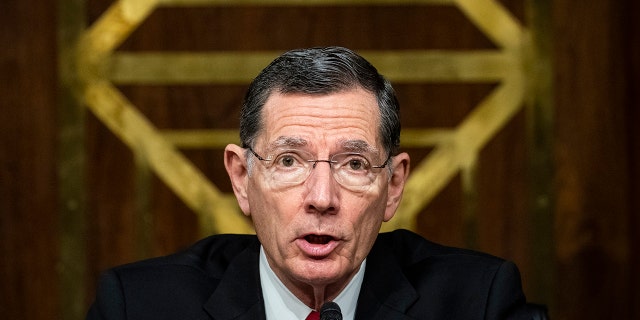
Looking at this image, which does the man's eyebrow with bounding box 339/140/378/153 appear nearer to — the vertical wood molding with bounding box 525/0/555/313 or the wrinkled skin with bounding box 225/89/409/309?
the wrinkled skin with bounding box 225/89/409/309

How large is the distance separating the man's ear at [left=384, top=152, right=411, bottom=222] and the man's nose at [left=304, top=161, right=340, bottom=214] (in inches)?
7.7

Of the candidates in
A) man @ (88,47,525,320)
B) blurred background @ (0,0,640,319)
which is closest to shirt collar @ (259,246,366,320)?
man @ (88,47,525,320)

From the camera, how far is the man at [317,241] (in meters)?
2.05

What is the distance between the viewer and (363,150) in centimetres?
209

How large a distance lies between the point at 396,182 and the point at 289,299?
1.06 ft

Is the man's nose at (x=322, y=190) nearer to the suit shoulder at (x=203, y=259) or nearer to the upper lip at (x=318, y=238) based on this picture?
the upper lip at (x=318, y=238)


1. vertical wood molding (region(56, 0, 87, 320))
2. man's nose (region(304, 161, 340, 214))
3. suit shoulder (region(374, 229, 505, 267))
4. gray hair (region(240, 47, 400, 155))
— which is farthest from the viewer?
vertical wood molding (region(56, 0, 87, 320))

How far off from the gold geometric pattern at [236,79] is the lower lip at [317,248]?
1.57 meters

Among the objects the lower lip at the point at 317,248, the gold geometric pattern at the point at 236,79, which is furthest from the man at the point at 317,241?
the gold geometric pattern at the point at 236,79

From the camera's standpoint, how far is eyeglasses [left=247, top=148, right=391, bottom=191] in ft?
6.74

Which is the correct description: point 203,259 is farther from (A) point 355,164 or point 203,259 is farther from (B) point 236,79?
(B) point 236,79

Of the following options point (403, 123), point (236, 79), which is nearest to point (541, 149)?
point (403, 123)

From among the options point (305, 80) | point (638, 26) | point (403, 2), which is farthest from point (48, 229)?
point (638, 26)

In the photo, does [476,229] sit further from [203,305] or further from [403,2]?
[203,305]
